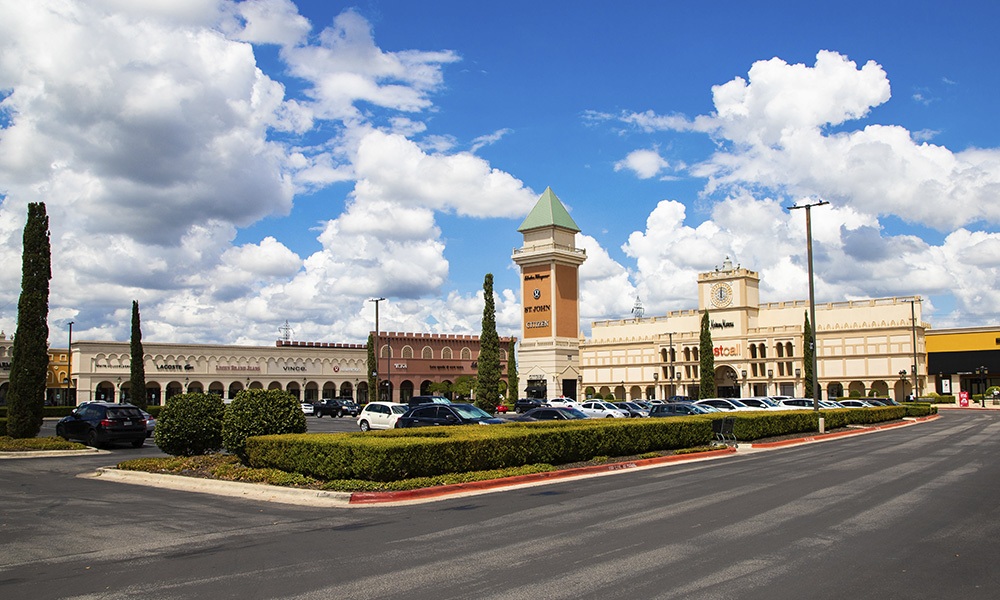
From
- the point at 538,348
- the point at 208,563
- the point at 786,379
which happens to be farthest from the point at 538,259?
the point at 208,563

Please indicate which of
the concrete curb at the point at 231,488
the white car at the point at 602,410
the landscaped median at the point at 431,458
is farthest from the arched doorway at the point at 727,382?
the concrete curb at the point at 231,488

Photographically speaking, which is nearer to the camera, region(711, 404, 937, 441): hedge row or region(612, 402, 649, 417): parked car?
region(711, 404, 937, 441): hedge row

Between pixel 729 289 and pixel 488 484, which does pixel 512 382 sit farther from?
pixel 488 484

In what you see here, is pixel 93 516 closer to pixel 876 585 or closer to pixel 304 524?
pixel 304 524

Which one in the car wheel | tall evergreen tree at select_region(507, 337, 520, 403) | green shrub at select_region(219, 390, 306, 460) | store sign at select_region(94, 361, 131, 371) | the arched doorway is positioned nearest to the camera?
green shrub at select_region(219, 390, 306, 460)

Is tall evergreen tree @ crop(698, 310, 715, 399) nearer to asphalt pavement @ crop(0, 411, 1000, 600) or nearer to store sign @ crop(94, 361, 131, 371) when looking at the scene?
asphalt pavement @ crop(0, 411, 1000, 600)

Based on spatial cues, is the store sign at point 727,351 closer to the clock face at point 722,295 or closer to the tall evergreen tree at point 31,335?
the clock face at point 722,295


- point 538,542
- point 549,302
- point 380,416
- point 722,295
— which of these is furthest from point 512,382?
point 538,542

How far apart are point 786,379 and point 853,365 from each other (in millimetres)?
7174

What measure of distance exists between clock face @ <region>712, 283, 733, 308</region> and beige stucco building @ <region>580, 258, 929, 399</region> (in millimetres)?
119

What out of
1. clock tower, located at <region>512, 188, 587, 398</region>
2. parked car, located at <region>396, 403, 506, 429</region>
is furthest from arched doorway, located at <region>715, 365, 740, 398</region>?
parked car, located at <region>396, 403, 506, 429</region>

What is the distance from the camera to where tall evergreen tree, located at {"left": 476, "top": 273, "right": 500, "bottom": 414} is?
55.8m

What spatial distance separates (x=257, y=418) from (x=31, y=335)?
1330 centimetres

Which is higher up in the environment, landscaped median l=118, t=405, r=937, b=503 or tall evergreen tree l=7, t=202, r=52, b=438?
tall evergreen tree l=7, t=202, r=52, b=438
